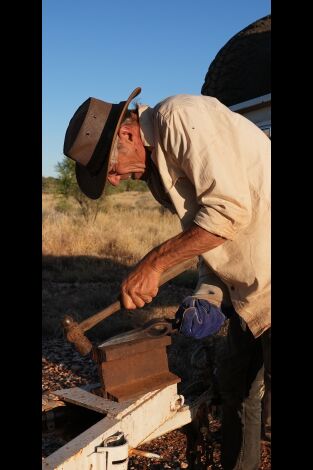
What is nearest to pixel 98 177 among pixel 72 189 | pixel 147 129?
pixel 147 129

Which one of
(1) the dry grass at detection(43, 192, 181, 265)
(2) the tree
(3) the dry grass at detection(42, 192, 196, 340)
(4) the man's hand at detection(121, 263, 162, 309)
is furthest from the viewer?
(2) the tree

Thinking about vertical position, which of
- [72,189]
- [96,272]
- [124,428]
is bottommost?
[124,428]

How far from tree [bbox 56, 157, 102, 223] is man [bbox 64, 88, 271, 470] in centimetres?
1537

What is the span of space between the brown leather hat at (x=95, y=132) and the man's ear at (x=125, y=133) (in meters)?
0.04

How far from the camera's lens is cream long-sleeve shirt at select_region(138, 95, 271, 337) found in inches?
80.0

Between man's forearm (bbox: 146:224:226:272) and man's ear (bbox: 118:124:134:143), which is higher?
man's ear (bbox: 118:124:134:143)

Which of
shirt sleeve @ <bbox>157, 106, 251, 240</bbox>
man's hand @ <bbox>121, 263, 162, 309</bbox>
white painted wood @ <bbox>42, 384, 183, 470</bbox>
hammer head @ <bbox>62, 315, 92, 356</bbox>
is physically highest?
shirt sleeve @ <bbox>157, 106, 251, 240</bbox>

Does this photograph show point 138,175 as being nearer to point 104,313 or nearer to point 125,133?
point 125,133

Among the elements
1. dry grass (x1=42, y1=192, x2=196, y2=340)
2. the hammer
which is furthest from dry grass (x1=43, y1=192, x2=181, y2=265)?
the hammer

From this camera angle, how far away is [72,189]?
19484 millimetres

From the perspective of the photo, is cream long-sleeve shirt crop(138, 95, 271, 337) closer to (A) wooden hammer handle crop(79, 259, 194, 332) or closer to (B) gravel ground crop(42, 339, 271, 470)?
(A) wooden hammer handle crop(79, 259, 194, 332)

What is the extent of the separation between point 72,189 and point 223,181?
17889mm
